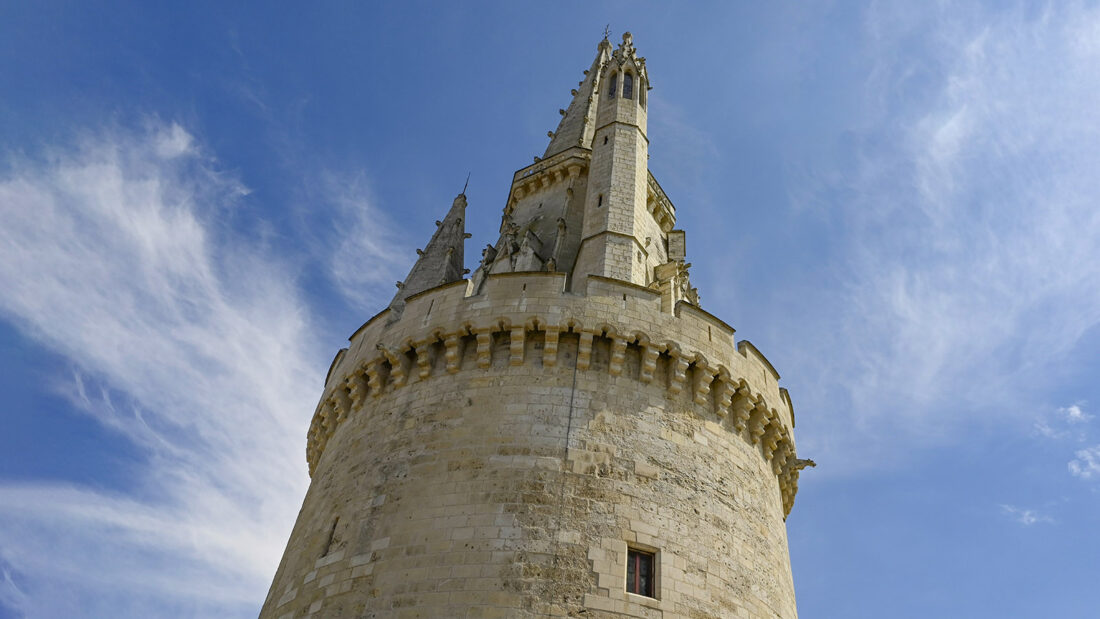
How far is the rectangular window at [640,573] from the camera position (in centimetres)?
1034

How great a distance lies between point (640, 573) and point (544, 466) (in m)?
2.01

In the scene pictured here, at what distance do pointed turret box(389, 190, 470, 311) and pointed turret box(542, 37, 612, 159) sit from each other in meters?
3.44

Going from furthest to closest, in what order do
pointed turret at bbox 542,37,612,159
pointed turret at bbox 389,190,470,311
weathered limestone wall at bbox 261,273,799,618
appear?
pointed turret at bbox 542,37,612,159 < pointed turret at bbox 389,190,470,311 < weathered limestone wall at bbox 261,273,799,618

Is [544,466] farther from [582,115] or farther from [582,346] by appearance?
[582,115]

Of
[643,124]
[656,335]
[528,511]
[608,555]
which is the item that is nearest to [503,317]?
[656,335]

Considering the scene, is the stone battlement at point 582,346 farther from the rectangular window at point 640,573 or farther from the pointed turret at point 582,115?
the pointed turret at point 582,115

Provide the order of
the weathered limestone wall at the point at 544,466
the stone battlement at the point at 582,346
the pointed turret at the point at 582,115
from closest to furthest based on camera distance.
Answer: the weathered limestone wall at the point at 544,466
the stone battlement at the point at 582,346
the pointed turret at the point at 582,115

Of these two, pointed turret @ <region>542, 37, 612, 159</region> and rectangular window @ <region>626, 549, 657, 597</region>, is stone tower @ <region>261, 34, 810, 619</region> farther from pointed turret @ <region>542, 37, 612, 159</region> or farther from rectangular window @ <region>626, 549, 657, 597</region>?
pointed turret @ <region>542, 37, 612, 159</region>

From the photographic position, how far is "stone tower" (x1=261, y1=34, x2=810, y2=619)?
33.9ft

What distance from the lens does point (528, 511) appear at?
35.2 feet

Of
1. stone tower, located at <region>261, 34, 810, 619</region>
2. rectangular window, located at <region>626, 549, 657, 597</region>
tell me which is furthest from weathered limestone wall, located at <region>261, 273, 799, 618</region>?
rectangular window, located at <region>626, 549, 657, 597</region>

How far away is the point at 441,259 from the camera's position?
1969 centimetres

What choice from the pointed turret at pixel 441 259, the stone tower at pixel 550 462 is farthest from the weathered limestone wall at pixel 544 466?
the pointed turret at pixel 441 259

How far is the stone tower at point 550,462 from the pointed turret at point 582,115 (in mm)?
7474
